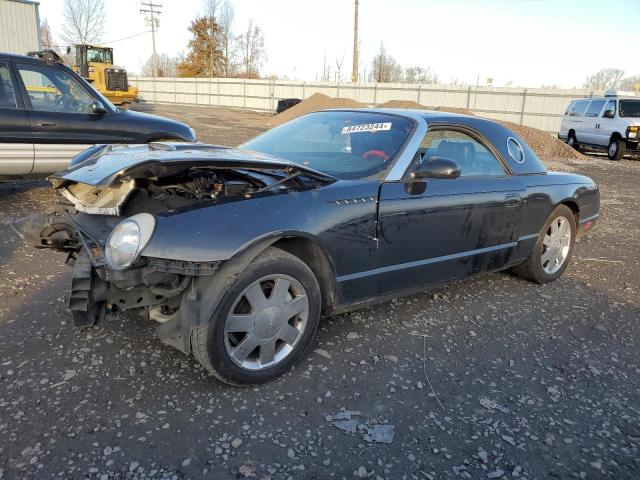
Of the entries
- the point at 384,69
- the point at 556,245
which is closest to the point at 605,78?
the point at 384,69

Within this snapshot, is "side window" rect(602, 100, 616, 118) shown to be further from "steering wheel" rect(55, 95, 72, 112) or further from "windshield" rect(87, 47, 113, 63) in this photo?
"windshield" rect(87, 47, 113, 63)

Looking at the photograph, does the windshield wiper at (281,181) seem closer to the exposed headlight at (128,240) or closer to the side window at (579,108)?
the exposed headlight at (128,240)

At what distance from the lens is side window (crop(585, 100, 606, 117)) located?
693 inches

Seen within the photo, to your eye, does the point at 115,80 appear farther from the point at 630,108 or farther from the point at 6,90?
the point at 630,108

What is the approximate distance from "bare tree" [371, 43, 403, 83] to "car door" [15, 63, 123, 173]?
151 feet

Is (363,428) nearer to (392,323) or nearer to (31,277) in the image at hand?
(392,323)

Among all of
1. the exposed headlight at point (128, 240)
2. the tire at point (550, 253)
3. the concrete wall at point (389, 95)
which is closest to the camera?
the exposed headlight at point (128, 240)

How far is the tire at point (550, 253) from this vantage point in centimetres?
444

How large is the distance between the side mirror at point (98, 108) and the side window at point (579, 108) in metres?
17.8

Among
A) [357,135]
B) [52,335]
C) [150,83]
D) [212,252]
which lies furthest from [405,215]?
[150,83]

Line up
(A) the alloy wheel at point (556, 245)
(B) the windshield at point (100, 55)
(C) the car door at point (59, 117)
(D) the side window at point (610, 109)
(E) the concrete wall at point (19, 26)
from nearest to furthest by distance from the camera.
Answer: (A) the alloy wheel at point (556, 245) → (C) the car door at point (59, 117) → (D) the side window at point (610, 109) → (E) the concrete wall at point (19, 26) → (B) the windshield at point (100, 55)

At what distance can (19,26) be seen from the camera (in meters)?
21.4

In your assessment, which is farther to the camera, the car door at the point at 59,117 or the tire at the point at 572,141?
the tire at the point at 572,141

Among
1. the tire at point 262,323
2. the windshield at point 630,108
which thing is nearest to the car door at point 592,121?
the windshield at point 630,108
